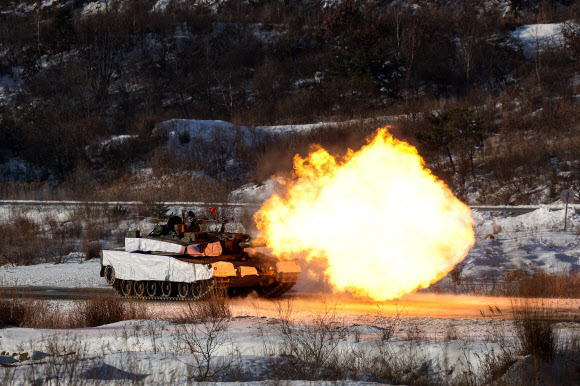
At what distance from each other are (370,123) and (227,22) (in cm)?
2760

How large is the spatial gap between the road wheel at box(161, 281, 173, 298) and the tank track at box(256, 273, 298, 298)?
2353 millimetres

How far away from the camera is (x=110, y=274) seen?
18875 millimetres

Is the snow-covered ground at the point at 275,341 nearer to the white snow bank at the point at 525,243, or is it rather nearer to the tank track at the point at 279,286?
the tank track at the point at 279,286

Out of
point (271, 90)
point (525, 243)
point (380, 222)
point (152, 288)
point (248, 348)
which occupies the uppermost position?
point (271, 90)

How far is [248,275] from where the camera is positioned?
15.0m

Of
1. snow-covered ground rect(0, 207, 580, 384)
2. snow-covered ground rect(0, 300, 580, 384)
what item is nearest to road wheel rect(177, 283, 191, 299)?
snow-covered ground rect(0, 207, 580, 384)

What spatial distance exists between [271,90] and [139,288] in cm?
3697

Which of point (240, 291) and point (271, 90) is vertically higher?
point (271, 90)

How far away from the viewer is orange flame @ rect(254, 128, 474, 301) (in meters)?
13.9

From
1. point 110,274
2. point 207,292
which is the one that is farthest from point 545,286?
point 110,274

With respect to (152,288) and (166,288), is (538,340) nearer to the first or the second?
(166,288)

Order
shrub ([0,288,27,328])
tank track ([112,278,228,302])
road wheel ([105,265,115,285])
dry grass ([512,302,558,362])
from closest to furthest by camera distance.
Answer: dry grass ([512,302,558,362]) → shrub ([0,288,27,328]) → tank track ([112,278,228,302]) → road wheel ([105,265,115,285])

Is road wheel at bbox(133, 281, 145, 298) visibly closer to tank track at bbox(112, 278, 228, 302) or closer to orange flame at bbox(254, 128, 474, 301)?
tank track at bbox(112, 278, 228, 302)

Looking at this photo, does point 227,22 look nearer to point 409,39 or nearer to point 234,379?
point 409,39
